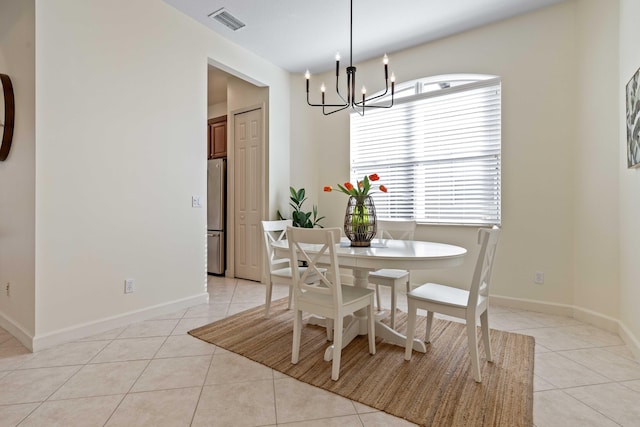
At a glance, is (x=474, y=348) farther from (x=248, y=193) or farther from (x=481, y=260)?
(x=248, y=193)

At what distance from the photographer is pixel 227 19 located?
3309mm

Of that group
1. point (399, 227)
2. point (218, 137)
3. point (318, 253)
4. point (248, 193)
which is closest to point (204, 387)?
point (318, 253)

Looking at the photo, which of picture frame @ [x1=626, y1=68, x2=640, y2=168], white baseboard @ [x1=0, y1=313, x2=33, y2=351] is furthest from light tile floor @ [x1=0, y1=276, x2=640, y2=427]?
picture frame @ [x1=626, y1=68, x2=640, y2=168]

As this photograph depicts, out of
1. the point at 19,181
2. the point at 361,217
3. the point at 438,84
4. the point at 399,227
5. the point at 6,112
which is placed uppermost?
the point at 438,84

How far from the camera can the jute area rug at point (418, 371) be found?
1.60 meters

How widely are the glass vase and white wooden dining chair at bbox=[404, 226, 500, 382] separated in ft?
1.83

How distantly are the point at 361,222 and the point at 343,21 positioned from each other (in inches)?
86.6

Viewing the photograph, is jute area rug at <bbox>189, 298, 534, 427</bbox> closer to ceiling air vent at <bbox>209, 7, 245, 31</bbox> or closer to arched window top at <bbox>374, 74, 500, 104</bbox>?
arched window top at <bbox>374, 74, 500, 104</bbox>

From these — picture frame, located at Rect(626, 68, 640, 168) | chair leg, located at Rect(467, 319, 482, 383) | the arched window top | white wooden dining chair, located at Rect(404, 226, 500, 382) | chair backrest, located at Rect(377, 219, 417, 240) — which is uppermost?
the arched window top

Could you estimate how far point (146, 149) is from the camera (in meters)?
2.94

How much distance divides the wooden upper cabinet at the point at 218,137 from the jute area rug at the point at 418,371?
117 inches

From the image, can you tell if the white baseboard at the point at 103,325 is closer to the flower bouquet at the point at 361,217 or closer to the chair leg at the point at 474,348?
the flower bouquet at the point at 361,217

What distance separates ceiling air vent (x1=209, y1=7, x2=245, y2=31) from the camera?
10.4 feet

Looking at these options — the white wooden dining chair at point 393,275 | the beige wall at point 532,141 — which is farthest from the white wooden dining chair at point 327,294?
the beige wall at point 532,141
